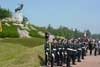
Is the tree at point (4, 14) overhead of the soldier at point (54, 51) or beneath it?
overhead

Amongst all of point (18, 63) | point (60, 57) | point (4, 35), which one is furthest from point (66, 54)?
point (4, 35)

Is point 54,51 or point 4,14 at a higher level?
point 4,14

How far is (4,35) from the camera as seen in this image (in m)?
64.1

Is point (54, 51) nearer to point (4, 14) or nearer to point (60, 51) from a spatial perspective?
point (60, 51)

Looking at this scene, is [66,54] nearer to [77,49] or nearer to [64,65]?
[64,65]

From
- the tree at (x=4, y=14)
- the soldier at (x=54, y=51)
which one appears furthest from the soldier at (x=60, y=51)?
the tree at (x=4, y=14)

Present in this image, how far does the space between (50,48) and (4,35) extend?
136 ft

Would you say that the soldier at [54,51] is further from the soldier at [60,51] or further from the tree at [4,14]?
the tree at [4,14]

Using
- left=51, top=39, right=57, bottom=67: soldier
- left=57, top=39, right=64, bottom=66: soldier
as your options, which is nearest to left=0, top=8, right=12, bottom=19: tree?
left=57, top=39, right=64, bottom=66: soldier

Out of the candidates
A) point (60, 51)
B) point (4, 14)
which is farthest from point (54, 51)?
point (4, 14)

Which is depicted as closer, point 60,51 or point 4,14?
point 60,51

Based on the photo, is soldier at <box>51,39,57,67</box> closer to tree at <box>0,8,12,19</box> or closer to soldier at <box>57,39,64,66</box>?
soldier at <box>57,39,64,66</box>

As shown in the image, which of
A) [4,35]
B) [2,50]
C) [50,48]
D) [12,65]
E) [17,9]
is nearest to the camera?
[12,65]

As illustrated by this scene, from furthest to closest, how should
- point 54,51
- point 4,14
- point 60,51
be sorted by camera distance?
1. point 4,14
2. point 60,51
3. point 54,51
